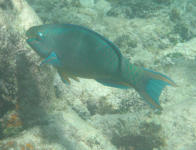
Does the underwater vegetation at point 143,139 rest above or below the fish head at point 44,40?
below

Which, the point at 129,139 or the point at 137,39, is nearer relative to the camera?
the point at 129,139

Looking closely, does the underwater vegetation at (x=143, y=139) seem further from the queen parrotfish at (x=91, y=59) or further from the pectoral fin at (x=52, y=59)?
the pectoral fin at (x=52, y=59)

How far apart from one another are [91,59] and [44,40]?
1.52ft

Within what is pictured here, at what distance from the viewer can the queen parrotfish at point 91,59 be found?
1.51m

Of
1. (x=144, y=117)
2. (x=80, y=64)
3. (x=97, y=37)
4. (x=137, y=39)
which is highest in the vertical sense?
(x=97, y=37)

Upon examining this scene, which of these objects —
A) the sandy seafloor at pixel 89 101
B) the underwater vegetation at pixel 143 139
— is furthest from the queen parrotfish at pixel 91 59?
the underwater vegetation at pixel 143 139

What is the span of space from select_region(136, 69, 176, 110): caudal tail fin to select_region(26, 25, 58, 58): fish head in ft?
2.80

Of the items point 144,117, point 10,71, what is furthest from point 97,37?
point 144,117

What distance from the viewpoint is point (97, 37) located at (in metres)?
1.48

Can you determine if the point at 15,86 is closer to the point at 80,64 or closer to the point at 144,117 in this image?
the point at 80,64

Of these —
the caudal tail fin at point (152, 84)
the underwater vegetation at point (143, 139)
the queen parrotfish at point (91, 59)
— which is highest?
the queen parrotfish at point (91, 59)

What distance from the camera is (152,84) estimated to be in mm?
1557

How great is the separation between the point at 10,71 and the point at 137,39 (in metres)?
3.83

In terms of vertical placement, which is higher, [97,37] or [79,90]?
[97,37]
